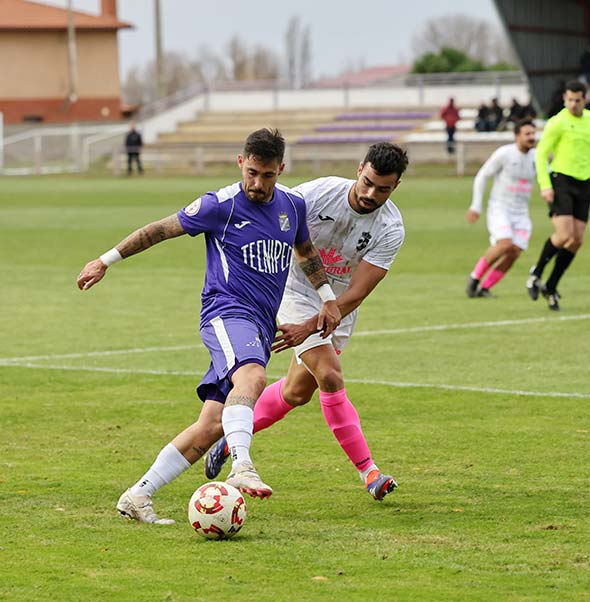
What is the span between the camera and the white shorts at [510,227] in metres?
16.8

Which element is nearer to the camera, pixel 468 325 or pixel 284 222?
pixel 284 222

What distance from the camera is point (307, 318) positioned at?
24.9 feet

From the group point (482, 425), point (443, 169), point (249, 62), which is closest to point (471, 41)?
point (249, 62)

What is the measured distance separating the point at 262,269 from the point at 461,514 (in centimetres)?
152

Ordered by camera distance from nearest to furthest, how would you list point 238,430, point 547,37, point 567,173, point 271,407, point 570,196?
point 238,430, point 271,407, point 567,173, point 570,196, point 547,37

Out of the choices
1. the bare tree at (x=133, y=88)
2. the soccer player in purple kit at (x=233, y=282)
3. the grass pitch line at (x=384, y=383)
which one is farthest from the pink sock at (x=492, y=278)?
the bare tree at (x=133, y=88)

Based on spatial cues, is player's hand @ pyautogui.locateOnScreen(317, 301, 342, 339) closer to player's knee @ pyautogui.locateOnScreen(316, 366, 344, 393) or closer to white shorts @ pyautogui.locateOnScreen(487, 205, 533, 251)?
player's knee @ pyautogui.locateOnScreen(316, 366, 344, 393)

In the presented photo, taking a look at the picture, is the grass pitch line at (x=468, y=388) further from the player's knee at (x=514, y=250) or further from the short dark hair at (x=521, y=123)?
the short dark hair at (x=521, y=123)

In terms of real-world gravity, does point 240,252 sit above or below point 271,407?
above

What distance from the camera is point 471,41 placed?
124m

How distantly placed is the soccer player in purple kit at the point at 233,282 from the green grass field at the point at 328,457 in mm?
366

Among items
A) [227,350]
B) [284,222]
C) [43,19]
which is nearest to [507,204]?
[284,222]

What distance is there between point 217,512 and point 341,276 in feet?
6.36

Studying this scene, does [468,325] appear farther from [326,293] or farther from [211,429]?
[211,429]
